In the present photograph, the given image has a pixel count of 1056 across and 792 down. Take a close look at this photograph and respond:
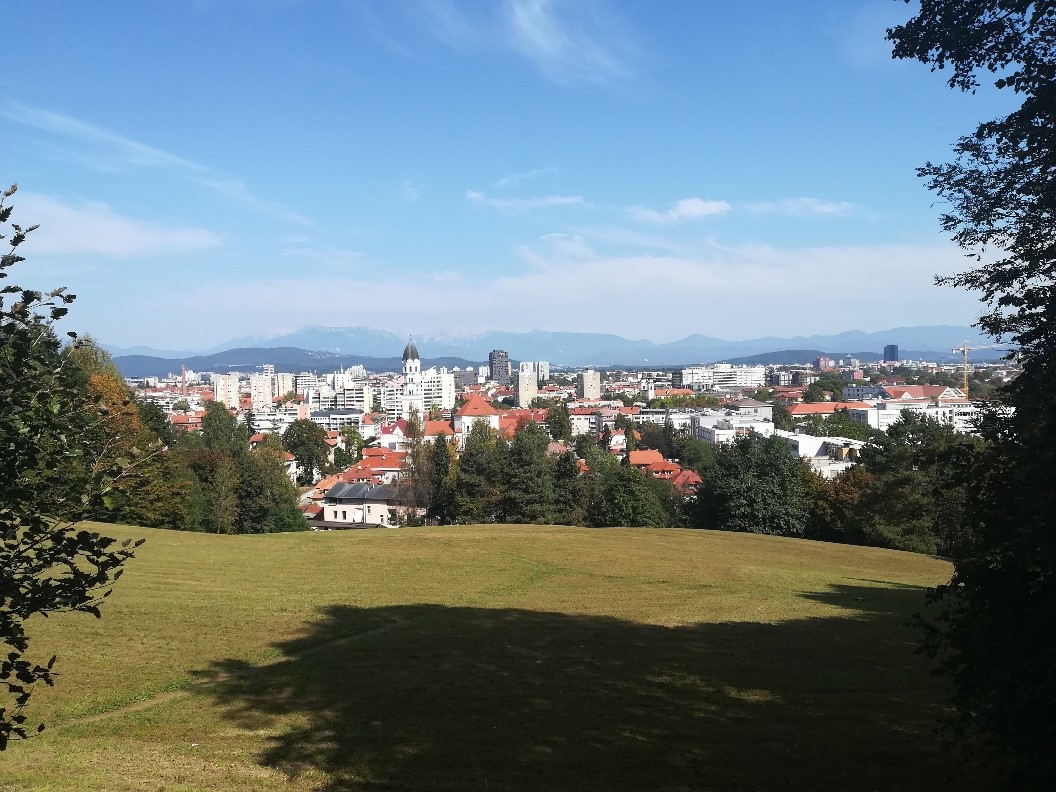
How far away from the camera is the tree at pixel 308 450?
94125mm

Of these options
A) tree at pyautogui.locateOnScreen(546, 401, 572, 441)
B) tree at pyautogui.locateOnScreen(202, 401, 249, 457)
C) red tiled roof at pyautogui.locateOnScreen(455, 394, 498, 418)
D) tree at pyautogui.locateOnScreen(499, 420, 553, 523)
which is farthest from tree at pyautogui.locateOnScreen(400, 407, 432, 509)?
red tiled roof at pyautogui.locateOnScreen(455, 394, 498, 418)

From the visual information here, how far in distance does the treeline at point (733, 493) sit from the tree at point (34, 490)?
36340mm

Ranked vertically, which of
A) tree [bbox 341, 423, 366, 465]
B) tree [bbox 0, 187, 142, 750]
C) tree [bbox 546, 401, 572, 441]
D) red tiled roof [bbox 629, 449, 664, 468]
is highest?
tree [bbox 0, 187, 142, 750]

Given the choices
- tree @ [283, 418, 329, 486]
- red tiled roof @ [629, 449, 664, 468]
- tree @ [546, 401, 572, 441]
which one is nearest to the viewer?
red tiled roof @ [629, 449, 664, 468]

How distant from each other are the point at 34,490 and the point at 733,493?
4085 centimetres

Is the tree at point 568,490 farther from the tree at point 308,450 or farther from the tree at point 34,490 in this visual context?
the tree at point 308,450

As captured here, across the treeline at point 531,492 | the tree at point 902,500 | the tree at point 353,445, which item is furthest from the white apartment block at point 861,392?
the tree at point 902,500

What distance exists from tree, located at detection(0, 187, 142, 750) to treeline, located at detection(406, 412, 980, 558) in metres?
36.3

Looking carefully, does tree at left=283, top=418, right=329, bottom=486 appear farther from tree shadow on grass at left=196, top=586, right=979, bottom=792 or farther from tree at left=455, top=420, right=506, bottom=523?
tree shadow on grass at left=196, top=586, right=979, bottom=792

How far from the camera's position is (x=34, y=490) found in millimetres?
5055

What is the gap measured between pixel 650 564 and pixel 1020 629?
22.4 m

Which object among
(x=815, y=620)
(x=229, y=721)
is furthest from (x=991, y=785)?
(x=815, y=620)

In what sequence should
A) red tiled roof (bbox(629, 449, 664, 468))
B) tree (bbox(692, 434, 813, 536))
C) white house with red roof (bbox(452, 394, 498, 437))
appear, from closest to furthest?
tree (bbox(692, 434, 813, 536)) → red tiled roof (bbox(629, 449, 664, 468)) → white house with red roof (bbox(452, 394, 498, 437))

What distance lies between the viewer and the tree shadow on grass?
9.42 meters
